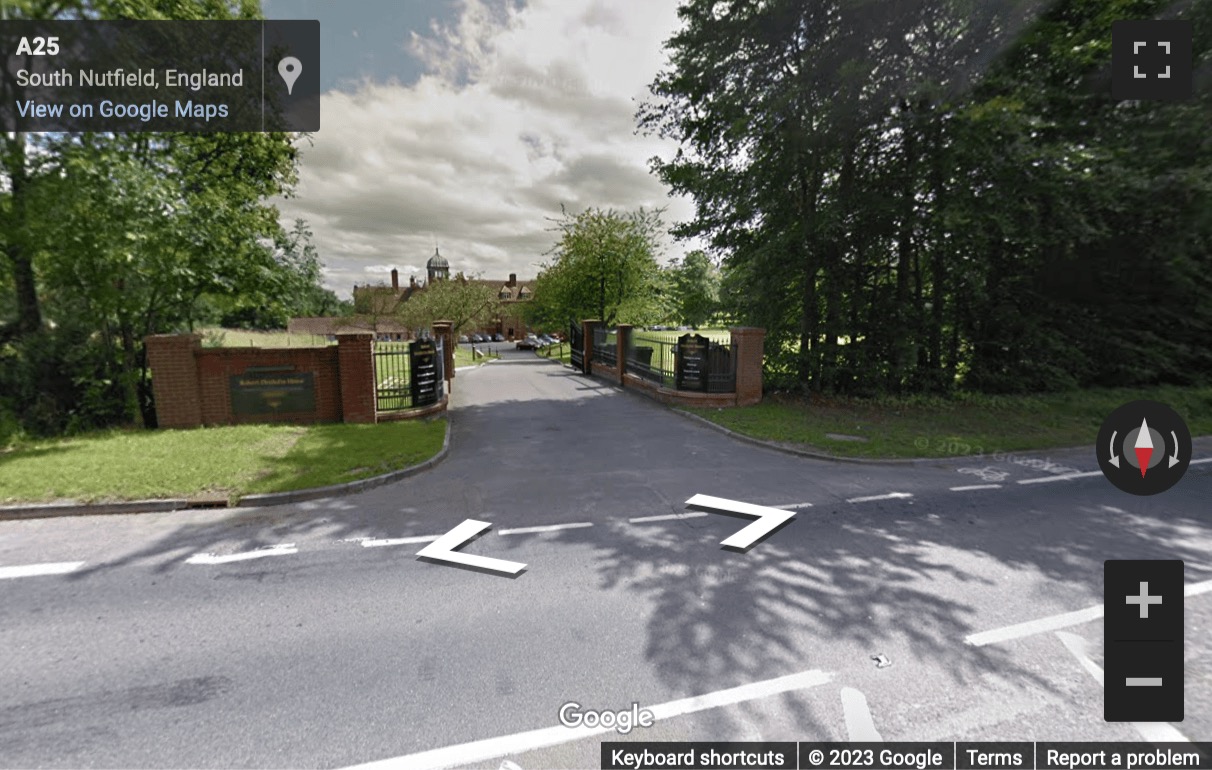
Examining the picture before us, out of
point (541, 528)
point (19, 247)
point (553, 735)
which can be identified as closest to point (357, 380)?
point (19, 247)

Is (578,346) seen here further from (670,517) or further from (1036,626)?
(1036,626)

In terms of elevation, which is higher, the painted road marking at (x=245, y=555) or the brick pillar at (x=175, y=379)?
the brick pillar at (x=175, y=379)

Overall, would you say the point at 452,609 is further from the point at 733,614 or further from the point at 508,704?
the point at 733,614

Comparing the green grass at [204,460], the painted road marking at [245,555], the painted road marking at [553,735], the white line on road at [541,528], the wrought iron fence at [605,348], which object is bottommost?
the painted road marking at [553,735]

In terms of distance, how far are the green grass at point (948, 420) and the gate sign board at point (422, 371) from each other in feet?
20.3

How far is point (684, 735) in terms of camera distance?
2.43 metres

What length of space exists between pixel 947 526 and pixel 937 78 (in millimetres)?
9858

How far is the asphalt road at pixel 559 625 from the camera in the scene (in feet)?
8.17

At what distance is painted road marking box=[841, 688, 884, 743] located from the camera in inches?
95.7

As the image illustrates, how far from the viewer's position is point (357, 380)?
Answer: 31.1 feet
